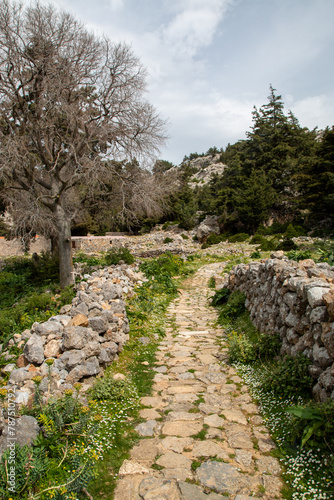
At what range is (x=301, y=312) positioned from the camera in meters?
4.06

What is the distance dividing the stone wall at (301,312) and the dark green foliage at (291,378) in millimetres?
103

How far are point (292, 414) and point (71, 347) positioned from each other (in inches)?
113

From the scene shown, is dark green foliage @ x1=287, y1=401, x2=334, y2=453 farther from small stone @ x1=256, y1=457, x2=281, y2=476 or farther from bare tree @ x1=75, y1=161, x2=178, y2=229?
bare tree @ x1=75, y1=161, x2=178, y2=229

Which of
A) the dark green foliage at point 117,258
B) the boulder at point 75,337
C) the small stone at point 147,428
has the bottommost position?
the small stone at point 147,428

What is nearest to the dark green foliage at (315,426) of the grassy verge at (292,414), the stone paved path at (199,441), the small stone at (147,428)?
the grassy verge at (292,414)

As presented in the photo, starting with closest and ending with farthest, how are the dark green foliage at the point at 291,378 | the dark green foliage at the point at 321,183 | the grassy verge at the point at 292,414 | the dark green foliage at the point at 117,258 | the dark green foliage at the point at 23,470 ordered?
the dark green foliage at the point at 23,470 < the grassy verge at the point at 292,414 < the dark green foliage at the point at 291,378 < the dark green foliage at the point at 117,258 < the dark green foliage at the point at 321,183

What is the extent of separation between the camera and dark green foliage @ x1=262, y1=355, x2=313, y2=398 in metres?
3.47

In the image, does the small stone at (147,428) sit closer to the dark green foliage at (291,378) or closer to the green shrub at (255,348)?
the dark green foliage at (291,378)

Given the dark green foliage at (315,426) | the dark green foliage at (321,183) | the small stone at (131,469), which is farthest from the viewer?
the dark green foliage at (321,183)

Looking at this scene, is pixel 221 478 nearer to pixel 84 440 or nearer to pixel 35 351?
pixel 84 440

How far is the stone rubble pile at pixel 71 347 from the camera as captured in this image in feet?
12.8

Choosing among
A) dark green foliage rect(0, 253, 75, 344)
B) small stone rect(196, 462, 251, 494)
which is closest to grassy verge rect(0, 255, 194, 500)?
small stone rect(196, 462, 251, 494)

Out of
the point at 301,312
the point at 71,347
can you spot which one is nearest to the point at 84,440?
the point at 71,347

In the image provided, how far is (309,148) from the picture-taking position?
34375mm
